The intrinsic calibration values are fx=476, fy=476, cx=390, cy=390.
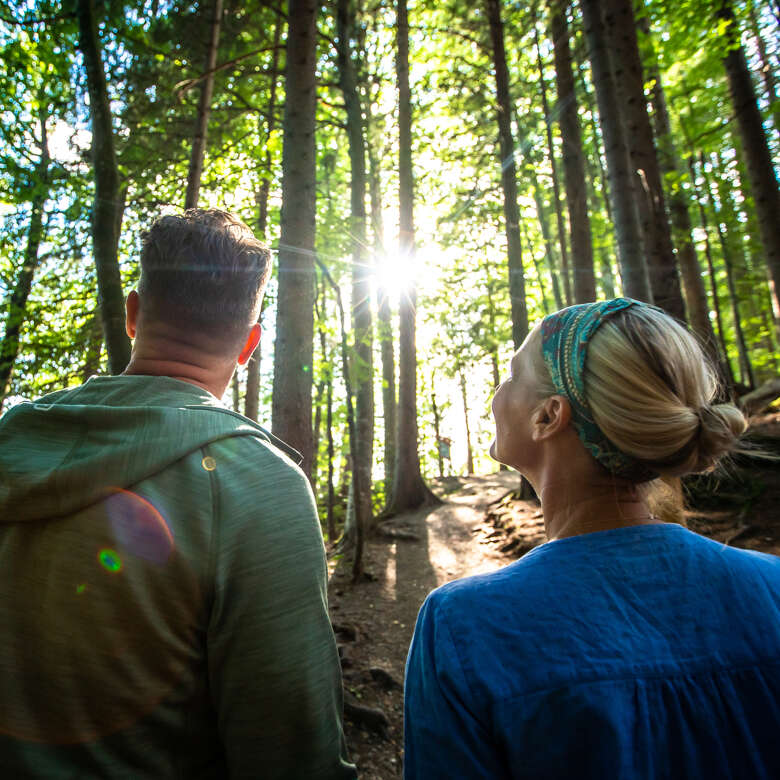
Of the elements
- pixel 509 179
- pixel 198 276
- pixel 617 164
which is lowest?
pixel 198 276

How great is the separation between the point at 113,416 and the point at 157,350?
0.26 meters

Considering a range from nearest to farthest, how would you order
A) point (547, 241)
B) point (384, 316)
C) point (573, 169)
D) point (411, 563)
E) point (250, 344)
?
point (250, 344) < point (411, 563) < point (573, 169) < point (384, 316) < point (547, 241)

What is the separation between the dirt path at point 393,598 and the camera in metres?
3.67

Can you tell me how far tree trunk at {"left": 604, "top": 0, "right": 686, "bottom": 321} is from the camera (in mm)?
6039

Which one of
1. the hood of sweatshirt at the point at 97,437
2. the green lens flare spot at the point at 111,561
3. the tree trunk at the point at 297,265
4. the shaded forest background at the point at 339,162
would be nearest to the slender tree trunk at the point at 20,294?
the shaded forest background at the point at 339,162

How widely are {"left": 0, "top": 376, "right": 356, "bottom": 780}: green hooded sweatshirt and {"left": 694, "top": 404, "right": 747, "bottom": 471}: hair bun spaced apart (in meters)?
0.97

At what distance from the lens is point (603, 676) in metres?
0.88

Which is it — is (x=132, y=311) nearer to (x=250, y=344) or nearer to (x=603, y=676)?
(x=250, y=344)

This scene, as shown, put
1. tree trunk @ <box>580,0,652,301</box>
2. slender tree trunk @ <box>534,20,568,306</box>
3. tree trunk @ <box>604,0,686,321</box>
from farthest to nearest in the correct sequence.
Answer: slender tree trunk @ <box>534,20,568,306</box>, tree trunk @ <box>604,0,686,321</box>, tree trunk @ <box>580,0,652,301</box>

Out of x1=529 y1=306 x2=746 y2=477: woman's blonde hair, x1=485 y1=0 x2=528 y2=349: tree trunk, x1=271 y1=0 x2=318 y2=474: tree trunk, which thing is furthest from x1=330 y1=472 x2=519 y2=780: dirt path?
x1=485 y1=0 x2=528 y2=349: tree trunk

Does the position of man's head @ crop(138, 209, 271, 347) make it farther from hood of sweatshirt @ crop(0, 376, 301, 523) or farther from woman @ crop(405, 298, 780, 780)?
woman @ crop(405, 298, 780, 780)

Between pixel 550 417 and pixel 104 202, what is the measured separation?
14.3 feet

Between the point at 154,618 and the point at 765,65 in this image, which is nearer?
the point at 154,618

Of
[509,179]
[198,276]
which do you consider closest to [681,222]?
[509,179]
